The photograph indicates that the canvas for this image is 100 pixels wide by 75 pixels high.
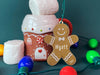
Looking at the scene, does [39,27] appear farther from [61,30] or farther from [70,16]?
[70,16]

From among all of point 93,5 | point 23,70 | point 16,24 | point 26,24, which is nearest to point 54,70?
point 23,70

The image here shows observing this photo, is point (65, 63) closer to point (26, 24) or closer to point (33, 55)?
point (33, 55)

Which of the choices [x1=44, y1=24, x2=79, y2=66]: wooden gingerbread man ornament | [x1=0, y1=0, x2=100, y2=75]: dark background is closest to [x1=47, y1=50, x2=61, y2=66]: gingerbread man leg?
[x1=44, y1=24, x2=79, y2=66]: wooden gingerbread man ornament

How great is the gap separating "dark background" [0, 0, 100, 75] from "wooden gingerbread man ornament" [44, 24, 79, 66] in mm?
320

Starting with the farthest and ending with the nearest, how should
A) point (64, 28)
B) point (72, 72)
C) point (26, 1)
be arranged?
1. point (26, 1)
2. point (64, 28)
3. point (72, 72)

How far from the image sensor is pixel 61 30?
2.17 feet

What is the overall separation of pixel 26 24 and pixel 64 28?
20 cm

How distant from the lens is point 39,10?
0.70m

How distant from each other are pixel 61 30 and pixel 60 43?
0.06 metres

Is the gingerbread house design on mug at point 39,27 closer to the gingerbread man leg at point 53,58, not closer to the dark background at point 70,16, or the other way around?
Result: the gingerbread man leg at point 53,58

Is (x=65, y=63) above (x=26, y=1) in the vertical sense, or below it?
below

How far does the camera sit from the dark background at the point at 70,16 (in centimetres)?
99

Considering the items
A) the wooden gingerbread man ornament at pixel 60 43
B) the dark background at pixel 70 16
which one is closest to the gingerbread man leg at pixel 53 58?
the wooden gingerbread man ornament at pixel 60 43

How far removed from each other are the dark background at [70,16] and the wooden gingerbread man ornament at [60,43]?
1.05ft
